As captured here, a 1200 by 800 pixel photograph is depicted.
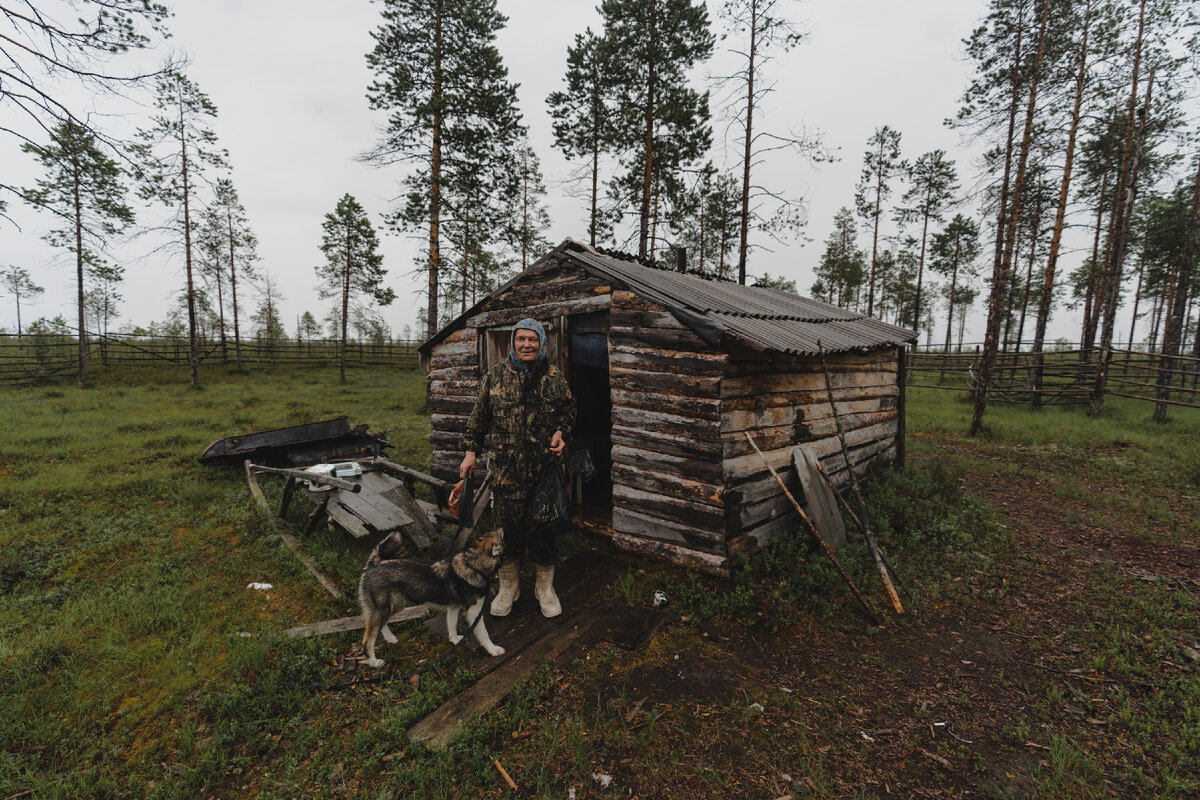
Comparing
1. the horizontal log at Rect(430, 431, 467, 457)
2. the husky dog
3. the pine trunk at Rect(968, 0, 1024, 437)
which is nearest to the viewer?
the husky dog

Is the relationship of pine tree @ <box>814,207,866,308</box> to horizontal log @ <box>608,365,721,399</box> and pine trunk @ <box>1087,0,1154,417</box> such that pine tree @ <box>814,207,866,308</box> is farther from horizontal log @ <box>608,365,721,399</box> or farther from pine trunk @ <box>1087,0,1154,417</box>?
horizontal log @ <box>608,365,721,399</box>

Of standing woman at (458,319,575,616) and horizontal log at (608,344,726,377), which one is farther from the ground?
horizontal log at (608,344,726,377)

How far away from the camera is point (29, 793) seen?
2.58m

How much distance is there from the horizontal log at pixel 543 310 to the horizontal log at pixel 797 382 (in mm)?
1991

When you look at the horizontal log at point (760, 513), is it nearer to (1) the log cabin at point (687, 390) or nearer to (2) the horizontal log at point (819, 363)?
(1) the log cabin at point (687, 390)

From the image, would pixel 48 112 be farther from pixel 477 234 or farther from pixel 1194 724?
pixel 477 234

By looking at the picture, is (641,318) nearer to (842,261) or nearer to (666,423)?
(666,423)

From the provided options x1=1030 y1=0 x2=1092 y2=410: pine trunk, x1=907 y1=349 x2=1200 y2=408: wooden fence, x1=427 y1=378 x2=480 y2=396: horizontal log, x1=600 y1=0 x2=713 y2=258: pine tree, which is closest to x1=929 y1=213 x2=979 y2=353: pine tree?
x1=907 y1=349 x2=1200 y2=408: wooden fence

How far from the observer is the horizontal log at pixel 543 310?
5934mm

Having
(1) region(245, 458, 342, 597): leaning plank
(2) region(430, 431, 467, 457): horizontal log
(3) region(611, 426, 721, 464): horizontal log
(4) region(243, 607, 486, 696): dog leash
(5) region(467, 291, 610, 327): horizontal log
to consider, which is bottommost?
(4) region(243, 607, 486, 696): dog leash

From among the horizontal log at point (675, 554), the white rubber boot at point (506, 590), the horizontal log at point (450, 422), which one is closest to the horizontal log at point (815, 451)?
the horizontal log at point (675, 554)

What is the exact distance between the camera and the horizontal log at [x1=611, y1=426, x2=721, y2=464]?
193 inches

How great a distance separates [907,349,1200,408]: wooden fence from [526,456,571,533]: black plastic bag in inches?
550

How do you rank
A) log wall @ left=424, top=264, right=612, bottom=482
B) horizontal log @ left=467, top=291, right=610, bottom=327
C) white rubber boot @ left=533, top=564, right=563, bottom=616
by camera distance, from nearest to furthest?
white rubber boot @ left=533, top=564, right=563, bottom=616
horizontal log @ left=467, top=291, right=610, bottom=327
log wall @ left=424, top=264, right=612, bottom=482
